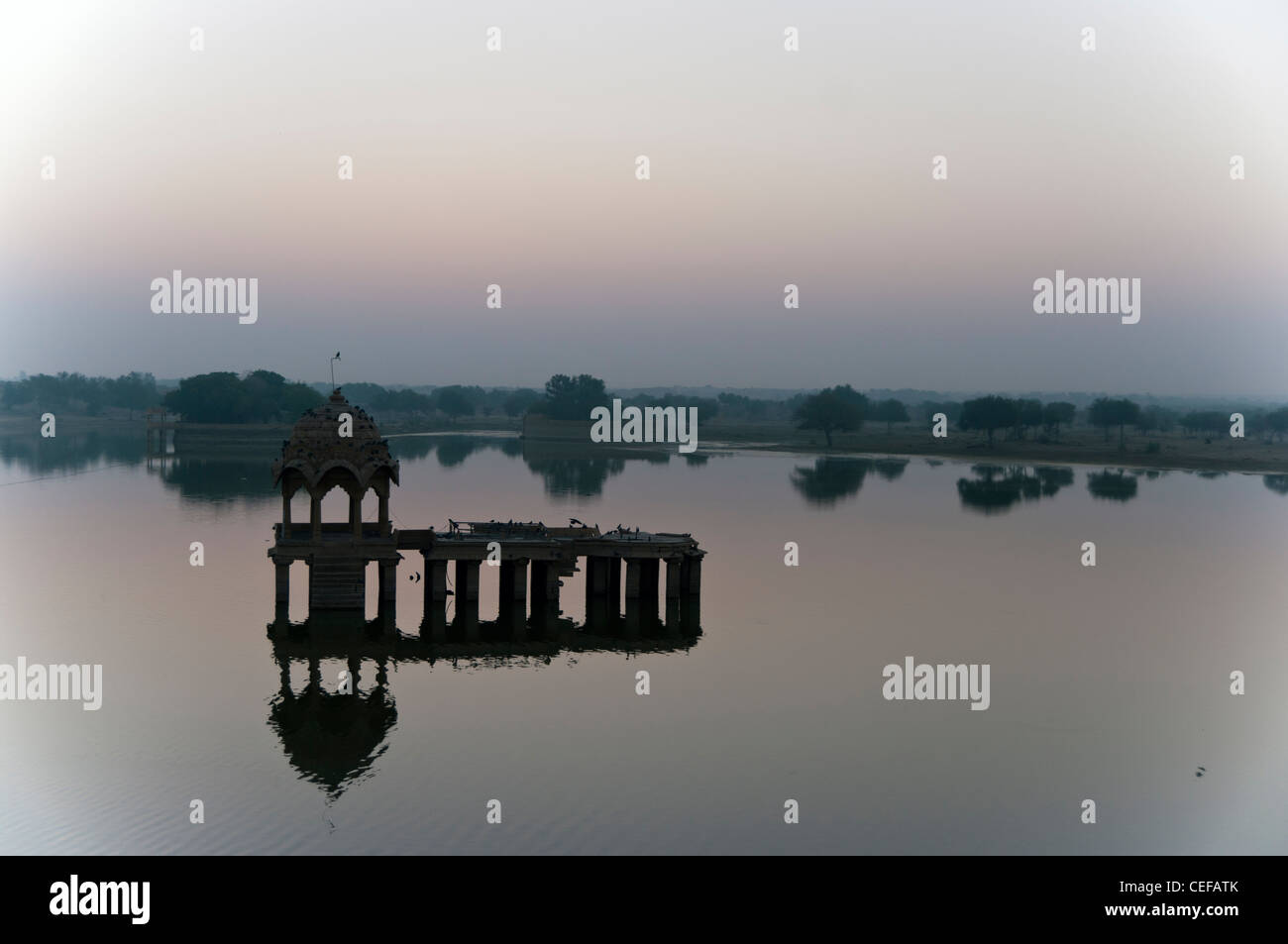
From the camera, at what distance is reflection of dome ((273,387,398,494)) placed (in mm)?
39406

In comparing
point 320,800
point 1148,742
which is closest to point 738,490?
point 1148,742

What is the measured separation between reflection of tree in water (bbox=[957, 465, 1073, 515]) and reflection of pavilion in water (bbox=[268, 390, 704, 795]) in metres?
42.0

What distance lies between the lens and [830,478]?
353 feet

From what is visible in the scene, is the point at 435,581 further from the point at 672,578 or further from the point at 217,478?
the point at 217,478

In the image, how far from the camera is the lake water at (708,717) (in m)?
23.7

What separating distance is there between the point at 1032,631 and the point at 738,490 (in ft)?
177

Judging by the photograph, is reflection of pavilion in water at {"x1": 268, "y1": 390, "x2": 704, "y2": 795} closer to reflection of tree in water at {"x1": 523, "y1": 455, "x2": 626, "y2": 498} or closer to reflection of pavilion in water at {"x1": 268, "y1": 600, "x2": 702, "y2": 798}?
reflection of pavilion in water at {"x1": 268, "y1": 600, "x2": 702, "y2": 798}

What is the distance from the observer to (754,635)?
3947 centimetres

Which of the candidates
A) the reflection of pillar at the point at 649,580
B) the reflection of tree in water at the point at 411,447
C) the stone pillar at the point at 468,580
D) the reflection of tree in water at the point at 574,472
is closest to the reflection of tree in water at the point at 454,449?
the reflection of tree in water at the point at 411,447

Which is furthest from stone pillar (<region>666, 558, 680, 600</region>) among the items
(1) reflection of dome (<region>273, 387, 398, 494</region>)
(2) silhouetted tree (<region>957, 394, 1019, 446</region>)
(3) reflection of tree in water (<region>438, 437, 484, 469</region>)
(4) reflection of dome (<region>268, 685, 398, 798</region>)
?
(2) silhouetted tree (<region>957, 394, 1019, 446</region>)

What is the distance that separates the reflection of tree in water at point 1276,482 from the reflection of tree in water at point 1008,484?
1583cm

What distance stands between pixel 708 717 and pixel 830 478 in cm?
7852

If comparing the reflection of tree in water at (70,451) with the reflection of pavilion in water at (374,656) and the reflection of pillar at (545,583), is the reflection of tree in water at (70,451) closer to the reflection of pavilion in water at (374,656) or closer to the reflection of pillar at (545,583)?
the reflection of pillar at (545,583)
